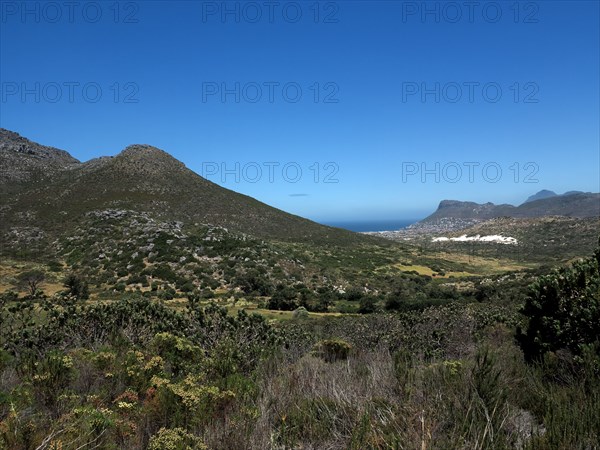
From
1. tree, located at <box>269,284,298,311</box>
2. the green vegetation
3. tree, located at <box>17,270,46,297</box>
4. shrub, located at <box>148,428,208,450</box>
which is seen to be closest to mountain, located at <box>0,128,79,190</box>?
tree, located at <box>17,270,46,297</box>

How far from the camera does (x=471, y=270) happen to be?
184 ft

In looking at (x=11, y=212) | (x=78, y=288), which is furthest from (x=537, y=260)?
(x=11, y=212)

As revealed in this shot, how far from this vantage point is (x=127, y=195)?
5428 centimetres

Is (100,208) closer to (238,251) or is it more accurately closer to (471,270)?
(238,251)

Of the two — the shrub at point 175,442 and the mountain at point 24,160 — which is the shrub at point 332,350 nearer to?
the shrub at point 175,442

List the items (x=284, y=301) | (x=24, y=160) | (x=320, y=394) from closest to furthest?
(x=320, y=394)
(x=284, y=301)
(x=24, y=160)

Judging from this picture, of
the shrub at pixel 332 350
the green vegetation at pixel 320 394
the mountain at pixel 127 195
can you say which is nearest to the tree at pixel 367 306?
the green vegetation at pixel 320 394

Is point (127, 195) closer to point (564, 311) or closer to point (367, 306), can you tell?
point (367, 306)

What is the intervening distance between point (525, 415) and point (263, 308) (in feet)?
74.2

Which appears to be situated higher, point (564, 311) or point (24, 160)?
point (24, 160)

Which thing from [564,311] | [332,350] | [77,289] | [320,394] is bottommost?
[77,289]

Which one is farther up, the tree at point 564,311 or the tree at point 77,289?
the tree at point 564,311

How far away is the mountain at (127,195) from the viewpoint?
48875 mm

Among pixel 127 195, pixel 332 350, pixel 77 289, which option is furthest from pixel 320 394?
pixel 127 195
